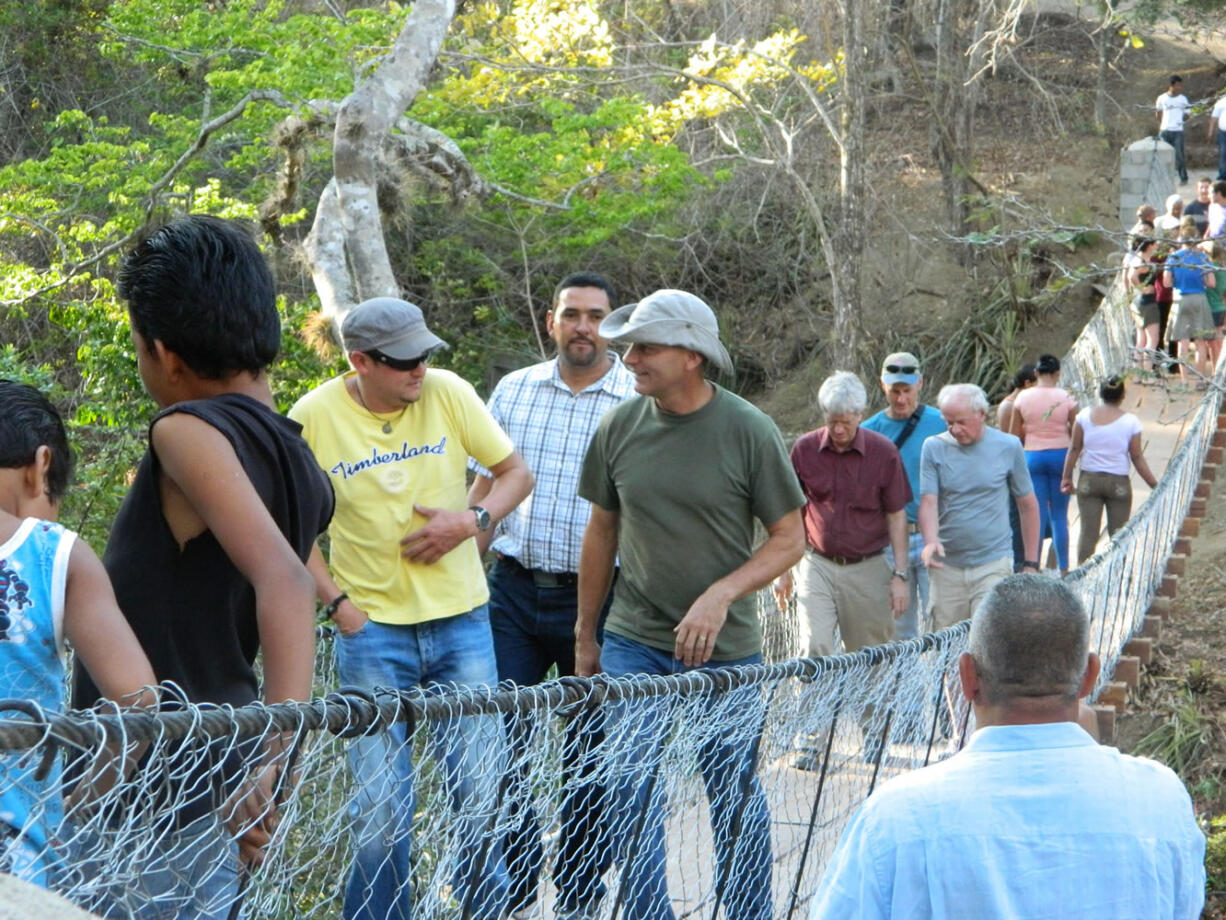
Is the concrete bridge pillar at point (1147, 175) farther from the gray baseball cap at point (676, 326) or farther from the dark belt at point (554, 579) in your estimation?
the gray baseball cap at point (676, 326)

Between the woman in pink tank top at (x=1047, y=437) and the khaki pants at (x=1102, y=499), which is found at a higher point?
the woman in pink tank top at (x=1047, y=437)

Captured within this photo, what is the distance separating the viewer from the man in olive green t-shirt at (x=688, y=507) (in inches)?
140

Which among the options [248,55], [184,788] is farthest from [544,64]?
[184,788]

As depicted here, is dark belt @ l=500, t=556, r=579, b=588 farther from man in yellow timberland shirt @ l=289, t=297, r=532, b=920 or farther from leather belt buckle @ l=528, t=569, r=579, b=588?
man in yellow timberland shirt @ l=289, t=297, r=532, b=920

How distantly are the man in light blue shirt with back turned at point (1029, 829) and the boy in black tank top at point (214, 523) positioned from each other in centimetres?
80

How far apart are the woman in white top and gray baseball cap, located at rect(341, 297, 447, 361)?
237 inches

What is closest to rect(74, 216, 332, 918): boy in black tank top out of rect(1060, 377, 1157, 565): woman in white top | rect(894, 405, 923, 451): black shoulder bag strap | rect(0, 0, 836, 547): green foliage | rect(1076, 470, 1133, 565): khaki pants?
rect(894, 405, 923, 451): black shoulder bag strap

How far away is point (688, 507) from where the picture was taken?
364 centimetres

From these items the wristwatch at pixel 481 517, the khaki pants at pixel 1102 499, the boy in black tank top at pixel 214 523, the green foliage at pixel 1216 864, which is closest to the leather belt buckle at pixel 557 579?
the wristwatch at pixel 481 517

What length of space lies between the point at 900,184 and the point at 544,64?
848cm

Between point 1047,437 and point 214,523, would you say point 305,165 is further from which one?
point 214,523

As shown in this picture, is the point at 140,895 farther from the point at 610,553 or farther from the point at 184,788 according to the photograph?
the point at 610,553

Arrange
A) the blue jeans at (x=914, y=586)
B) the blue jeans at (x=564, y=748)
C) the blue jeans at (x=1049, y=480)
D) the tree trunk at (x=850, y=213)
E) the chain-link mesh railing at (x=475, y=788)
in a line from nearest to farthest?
the chain-link mesh railing at (x=475, y=788)
the blue jeans at (x=564, y=748)
the blue jeans at (x=914, y=586)
the blue jeans at (x=1049, y=480)
the tree trunk at (x=850, y=213)

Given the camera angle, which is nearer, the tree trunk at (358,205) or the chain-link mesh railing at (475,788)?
the chain-link mesh railing at (475,788)
